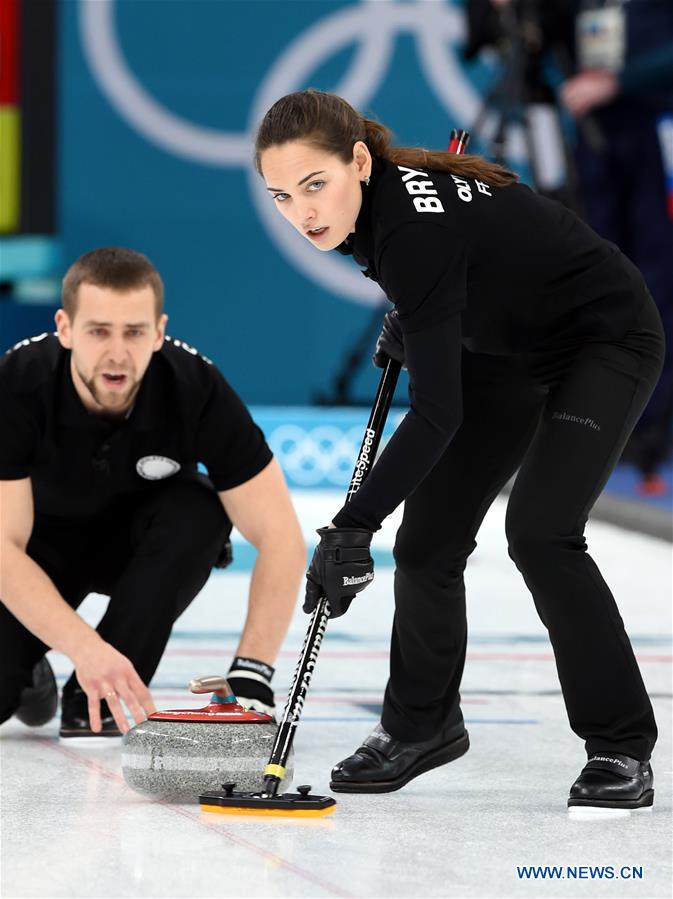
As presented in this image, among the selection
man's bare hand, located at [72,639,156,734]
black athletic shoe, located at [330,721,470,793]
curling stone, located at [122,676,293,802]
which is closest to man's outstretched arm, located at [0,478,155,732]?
man's bare hand, located at [72,639,156,734]

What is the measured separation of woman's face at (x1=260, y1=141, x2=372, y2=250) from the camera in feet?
8.86

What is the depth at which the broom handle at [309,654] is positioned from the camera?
109 inches

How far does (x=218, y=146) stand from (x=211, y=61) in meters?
0.57

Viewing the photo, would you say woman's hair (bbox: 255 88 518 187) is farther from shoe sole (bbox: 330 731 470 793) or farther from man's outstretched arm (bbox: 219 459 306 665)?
shoe sole (bbox: 330 731 470 793)

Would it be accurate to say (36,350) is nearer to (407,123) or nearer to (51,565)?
(51,565)

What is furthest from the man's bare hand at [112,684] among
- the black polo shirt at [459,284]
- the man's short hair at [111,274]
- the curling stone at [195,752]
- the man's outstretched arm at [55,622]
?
the man's short hair at [111,274]

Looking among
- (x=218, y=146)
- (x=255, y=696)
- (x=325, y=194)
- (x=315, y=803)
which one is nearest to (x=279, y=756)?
(x=315, y=803)

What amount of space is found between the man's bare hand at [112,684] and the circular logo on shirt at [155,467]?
1.86 feet

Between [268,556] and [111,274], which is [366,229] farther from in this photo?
[268,556]

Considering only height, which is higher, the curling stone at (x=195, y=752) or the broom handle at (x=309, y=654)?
the broom handle at (x=309, y=654)

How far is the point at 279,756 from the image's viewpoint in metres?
2.78

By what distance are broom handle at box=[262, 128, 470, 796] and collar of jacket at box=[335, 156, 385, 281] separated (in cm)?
31

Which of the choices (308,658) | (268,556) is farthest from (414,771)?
(268,556)

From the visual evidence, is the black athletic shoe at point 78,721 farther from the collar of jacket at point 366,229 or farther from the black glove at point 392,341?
the collar of jacket at point 366,229
